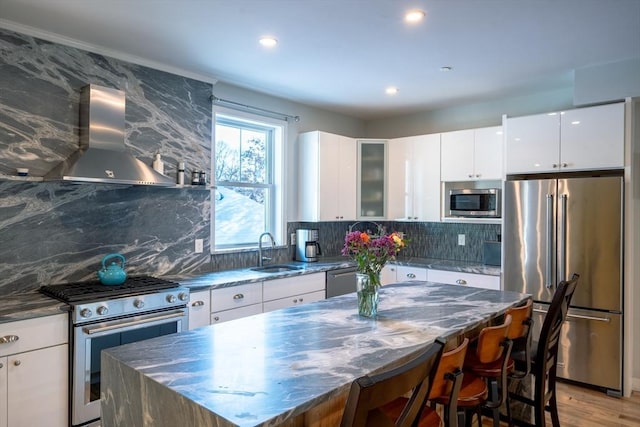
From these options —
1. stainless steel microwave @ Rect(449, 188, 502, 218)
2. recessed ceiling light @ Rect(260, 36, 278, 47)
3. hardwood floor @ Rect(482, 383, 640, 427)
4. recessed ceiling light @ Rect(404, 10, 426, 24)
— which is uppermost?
recessed ceiling light @ Rect(260, 36, 278, 47)

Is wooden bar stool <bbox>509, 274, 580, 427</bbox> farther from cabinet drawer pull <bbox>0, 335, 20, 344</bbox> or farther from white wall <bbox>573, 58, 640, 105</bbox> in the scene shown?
cabinet drawer pull <bbox>0, 335, 20, 344</bbox>

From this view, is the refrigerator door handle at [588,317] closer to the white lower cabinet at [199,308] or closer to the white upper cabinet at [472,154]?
the white upper cabinet at [472,154]

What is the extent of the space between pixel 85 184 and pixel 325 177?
2351mm

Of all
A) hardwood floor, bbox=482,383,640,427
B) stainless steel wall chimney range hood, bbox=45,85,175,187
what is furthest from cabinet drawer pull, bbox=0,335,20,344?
hardwood floor, bbox=482,383,640,427

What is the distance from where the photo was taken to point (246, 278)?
3.50 metres

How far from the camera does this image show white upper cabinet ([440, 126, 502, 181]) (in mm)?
4234

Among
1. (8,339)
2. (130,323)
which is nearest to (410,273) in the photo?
(130,323)

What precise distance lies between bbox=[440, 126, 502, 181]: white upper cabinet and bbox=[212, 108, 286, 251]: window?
181cm

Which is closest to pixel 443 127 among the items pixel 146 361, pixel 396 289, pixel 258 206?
Answer: pixel 258 206

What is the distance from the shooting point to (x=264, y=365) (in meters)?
1.50

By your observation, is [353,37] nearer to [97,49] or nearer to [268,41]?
[268,41]

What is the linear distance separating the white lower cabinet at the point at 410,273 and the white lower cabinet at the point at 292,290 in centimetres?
96

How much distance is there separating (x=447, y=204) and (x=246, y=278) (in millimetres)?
2413

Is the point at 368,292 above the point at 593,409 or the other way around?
above
